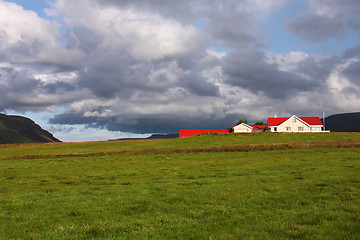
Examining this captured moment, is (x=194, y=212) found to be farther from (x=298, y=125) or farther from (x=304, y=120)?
(x=304, y=120)

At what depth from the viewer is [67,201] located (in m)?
18.1

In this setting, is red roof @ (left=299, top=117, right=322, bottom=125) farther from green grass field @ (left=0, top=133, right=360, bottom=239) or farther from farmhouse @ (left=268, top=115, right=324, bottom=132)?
green grass field @ (left=0, top=133, right=360, bottom=239)

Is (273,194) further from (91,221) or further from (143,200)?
(91,221)

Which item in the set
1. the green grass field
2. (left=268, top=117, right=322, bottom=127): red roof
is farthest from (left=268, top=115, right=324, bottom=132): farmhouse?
the green grass field

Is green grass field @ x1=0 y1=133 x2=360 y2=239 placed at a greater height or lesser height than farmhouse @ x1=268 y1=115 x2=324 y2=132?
lesser

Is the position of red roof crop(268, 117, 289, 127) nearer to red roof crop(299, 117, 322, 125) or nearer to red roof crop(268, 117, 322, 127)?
red roof crop(268, 117, 322, 127)

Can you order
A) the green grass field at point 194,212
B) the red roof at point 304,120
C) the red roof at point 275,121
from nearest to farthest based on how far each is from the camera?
the green grass field at point 194,212 → the red roof at point 304,120 → the red roof at point 275,121

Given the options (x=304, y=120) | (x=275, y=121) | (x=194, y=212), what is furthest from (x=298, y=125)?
(x=194, y=212)

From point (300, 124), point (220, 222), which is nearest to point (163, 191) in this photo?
point (220, 222)

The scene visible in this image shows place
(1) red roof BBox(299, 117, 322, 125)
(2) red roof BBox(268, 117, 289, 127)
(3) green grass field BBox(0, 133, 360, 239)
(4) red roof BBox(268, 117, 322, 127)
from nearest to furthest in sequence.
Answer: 1. (3) green grass field BBox(0, 133, 360, 239)
2. (1) red roof BBox(299, 117, 322, 125)
3. (4) red roof BBox(268, 117, 322, 127)
4. (2) red roof BBox(268, 117, 289, 127)

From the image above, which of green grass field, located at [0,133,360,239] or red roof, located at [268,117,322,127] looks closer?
green grass field, located at [0,133,360,239]

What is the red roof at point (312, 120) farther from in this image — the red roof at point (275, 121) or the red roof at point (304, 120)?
the red roof at point (275, 121)

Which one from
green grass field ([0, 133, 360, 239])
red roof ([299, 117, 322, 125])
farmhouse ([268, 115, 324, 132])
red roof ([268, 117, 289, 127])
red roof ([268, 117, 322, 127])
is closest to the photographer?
green grass field ([0, 133, 360, 239])

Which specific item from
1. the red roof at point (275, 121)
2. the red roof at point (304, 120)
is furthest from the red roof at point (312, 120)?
the red roof at point (275, 121)
